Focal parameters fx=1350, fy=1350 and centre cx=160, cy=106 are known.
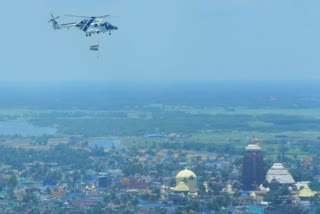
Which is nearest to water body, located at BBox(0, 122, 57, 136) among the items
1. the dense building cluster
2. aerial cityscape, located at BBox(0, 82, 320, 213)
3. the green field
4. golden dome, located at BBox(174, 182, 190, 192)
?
aerial cityscape, located at BBox(0, 82, 320, 213)

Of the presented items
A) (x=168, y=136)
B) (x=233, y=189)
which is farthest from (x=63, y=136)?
(x=233, y=189)

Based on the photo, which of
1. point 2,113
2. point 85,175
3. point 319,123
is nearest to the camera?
point 85,175

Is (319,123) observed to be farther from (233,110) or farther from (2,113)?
(2,113)

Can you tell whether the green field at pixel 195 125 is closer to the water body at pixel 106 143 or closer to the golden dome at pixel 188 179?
the water body at pixel 106 143

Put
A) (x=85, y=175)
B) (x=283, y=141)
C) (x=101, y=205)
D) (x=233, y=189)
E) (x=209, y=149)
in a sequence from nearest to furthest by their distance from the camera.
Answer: (x=101, y=205) → (x=233, y=189) → (x=85, y=175) → (x=209, y=149) → (x=283, y=141)

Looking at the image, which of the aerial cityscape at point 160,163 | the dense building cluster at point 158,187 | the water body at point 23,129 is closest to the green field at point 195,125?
the aerial cityscape at point 160,163

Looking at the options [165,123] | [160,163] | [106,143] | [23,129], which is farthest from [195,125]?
[160,163]
